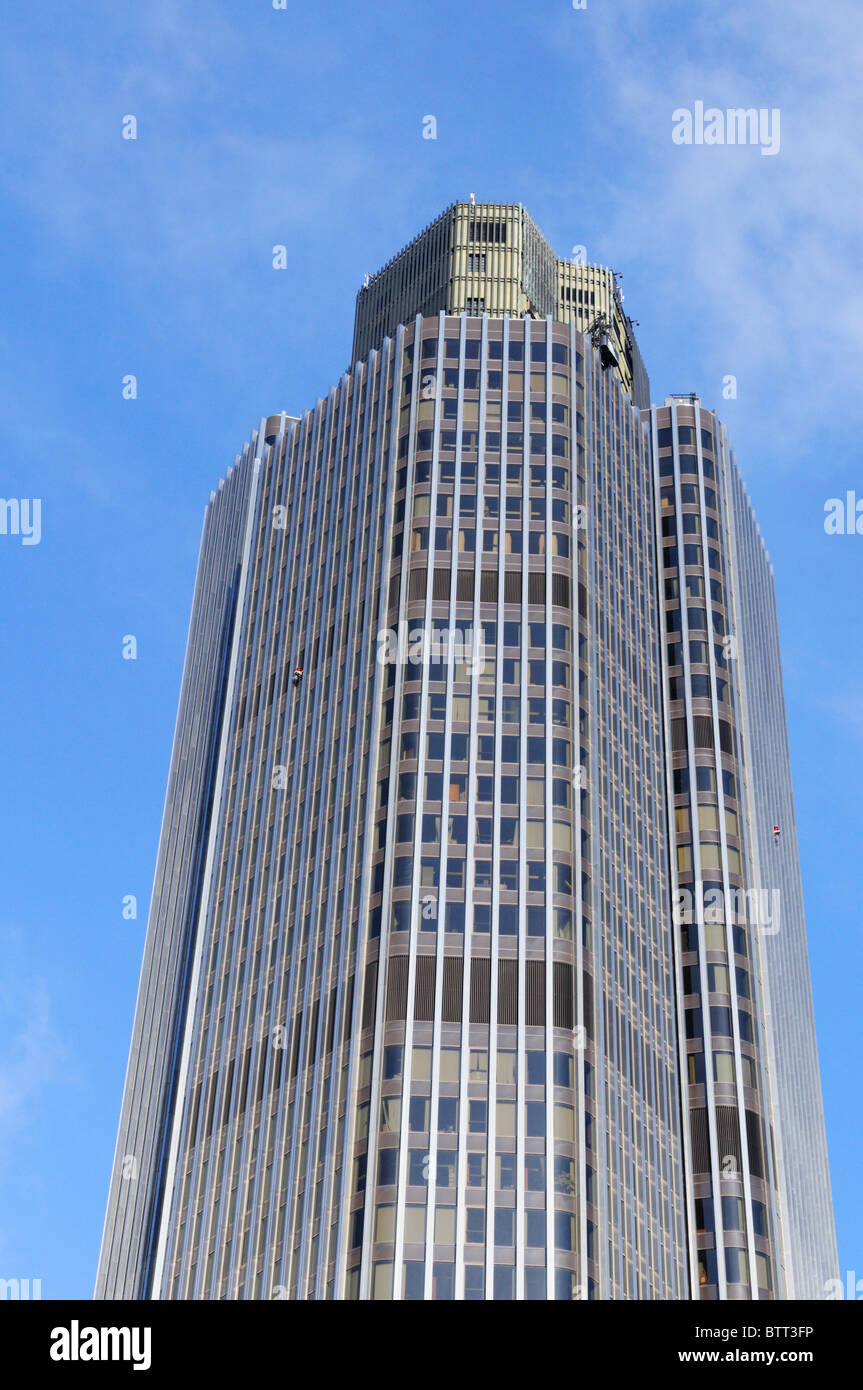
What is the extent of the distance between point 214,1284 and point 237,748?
4431cm

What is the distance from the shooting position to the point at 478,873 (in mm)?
115562

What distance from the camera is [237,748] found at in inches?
5536

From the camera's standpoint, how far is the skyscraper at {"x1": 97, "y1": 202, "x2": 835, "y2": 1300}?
10644 cm

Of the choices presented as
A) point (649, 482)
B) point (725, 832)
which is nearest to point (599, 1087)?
point (725, 832)

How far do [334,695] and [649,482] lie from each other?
39567mm

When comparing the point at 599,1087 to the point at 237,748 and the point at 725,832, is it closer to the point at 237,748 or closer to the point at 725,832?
the point at 725,832

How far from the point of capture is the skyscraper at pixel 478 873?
106 metres

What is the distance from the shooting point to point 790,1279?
117375mm
